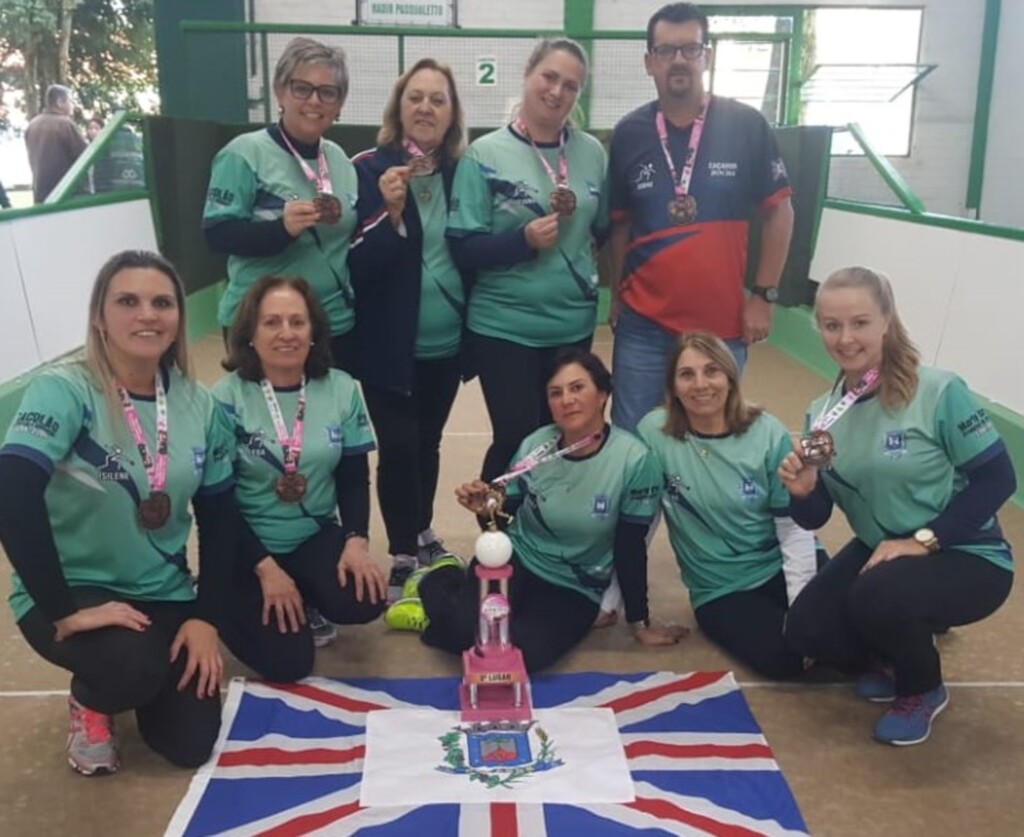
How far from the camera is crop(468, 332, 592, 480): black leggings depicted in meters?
3.09

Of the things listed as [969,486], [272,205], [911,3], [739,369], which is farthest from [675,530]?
[911,3]

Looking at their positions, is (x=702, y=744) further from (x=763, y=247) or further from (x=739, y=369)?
(x=763, y=247)

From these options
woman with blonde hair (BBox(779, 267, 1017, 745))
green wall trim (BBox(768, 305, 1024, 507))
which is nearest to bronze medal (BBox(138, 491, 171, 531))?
woman with blonde hair (BBox(779, 267, 1017, 745))

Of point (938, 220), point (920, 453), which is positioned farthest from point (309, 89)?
point (938, 220)

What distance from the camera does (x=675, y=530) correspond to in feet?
9.87

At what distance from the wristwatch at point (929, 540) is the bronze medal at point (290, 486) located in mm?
1566

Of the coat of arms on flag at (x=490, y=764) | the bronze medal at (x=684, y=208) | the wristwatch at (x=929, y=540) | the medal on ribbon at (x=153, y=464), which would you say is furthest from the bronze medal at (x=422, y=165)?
the wristwatch at (x=929, y=540)

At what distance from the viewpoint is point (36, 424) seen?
2.22m

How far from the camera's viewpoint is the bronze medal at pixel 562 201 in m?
2.99

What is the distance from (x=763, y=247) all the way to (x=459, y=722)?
5.59 ft

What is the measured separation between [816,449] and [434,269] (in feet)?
4.13

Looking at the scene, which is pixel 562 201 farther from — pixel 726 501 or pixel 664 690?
pixel 664 690

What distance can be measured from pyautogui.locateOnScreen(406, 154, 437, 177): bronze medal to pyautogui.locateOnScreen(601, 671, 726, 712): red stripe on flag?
1578 mm

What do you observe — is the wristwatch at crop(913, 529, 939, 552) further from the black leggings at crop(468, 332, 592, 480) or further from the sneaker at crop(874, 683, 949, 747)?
the black leggings at crop(468, 332, 592, 480)
